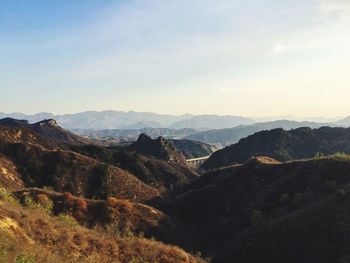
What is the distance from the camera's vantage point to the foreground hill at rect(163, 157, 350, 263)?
121ft

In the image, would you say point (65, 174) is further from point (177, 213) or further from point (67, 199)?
point (67, 199)

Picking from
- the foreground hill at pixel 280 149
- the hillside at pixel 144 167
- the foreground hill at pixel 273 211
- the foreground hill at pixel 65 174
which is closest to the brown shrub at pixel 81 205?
the foreground hill at pixel 273 211

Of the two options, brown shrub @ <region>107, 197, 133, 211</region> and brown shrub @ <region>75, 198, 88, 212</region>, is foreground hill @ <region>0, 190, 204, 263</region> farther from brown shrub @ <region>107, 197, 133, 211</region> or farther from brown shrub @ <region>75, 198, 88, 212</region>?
brown shrub @ <region>107, 197, 133, 211</region>

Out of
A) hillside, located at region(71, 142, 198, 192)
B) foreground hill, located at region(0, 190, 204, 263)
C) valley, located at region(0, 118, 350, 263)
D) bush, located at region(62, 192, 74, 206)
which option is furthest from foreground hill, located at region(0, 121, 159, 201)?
foreground hill, located at region(0, 190, 204, 263)

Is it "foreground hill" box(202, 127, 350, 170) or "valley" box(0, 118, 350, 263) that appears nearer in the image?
"valley" box(0, 118, 350, 263)

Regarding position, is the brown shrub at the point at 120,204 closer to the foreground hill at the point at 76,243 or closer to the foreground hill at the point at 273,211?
the foreground hill at the point at 273,211

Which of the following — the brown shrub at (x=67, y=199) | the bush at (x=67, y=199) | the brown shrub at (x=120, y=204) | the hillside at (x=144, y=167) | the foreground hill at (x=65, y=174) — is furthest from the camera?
the hillside at (x=144, y=167)

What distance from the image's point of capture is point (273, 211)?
5256 centimetres

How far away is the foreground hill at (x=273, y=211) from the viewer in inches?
1458

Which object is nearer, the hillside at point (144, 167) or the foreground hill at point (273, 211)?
the foreground hill at point (273, 211)

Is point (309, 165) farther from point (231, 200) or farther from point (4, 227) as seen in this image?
point (4, 227)

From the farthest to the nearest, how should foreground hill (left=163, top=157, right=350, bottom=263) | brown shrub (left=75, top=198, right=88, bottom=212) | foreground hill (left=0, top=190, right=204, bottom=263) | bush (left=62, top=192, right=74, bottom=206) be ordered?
bush (left=62, top=192, right=74, bottom=206)
brown shrub (left=75, top=198, right=88, bottom=212)
foreground hill (left=163, top=157, right=350, bottom=263)
foreground hill (left=0, top=190, right=204, bottom=263)

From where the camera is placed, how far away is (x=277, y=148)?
7598 inches

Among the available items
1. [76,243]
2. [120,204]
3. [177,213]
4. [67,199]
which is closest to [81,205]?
[67,199]
